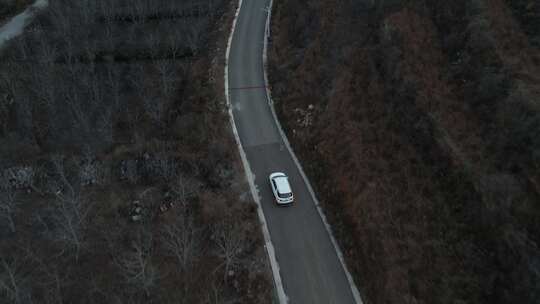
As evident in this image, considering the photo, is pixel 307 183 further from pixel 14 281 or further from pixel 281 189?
pixel 14 281

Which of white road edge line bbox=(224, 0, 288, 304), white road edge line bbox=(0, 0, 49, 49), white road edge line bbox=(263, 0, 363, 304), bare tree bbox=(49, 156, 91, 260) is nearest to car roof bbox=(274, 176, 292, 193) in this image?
white road edge line bbox=(224, 0, 288, 304)

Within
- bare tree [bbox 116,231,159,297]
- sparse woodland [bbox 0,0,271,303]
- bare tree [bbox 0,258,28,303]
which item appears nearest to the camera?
bare tree [bbox 0,258,28,303]

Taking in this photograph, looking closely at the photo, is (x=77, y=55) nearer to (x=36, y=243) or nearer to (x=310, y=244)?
(x=36, y=243)

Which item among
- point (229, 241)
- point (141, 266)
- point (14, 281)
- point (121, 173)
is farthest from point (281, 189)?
point (14, 281)

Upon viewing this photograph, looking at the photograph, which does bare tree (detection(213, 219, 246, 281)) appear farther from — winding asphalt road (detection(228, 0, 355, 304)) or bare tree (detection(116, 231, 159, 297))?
bare tree (detection(116, 231, 159, 297))

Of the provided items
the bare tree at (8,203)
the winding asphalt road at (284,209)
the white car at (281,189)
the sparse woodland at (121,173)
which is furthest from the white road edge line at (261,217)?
the bare tree at (8,203)
